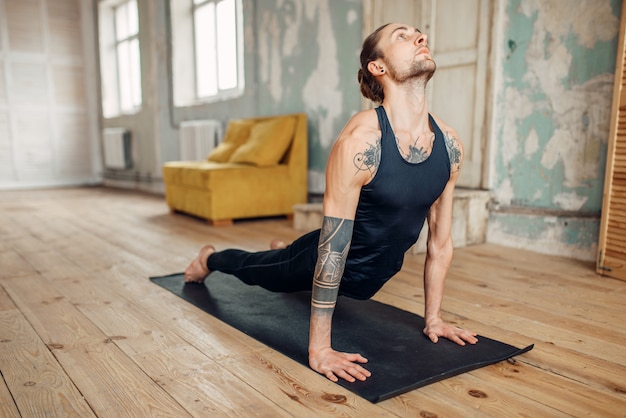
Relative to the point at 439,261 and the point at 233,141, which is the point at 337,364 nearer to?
the point at 439,261

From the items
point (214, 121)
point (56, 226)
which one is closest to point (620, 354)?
point (56, 226)

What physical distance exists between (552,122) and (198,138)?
4.14 m

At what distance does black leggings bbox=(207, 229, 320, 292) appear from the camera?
1721 millimetres

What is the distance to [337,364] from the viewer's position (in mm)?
1474

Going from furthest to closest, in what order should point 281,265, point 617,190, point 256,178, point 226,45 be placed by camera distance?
1. point 226,45
2. point 256,178
3. point 617,190
4. point 281,265

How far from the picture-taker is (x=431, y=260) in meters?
1.71

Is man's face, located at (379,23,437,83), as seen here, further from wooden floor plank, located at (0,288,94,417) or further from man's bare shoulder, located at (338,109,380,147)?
wooden floor plank, located at (0,288,94,417)

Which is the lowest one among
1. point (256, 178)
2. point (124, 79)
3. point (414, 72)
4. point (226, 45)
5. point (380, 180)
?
point (256, 178)

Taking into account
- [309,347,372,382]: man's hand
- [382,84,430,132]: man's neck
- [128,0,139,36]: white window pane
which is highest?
[128,0,139,36]: white window pane

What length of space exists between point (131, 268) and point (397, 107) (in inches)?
75.0

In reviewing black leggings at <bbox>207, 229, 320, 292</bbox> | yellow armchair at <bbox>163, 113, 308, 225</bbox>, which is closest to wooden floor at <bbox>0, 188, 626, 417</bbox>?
black leggings at <bbox>207, 229, 320, 292</bbox>

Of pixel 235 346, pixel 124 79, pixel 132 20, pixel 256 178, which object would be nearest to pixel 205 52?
pixel 132 20

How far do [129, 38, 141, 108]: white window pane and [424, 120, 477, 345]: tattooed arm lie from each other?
7.28 meters

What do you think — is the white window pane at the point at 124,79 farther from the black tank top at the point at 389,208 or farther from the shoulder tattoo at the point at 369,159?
the shoulder tattoo at the point at 369,159
